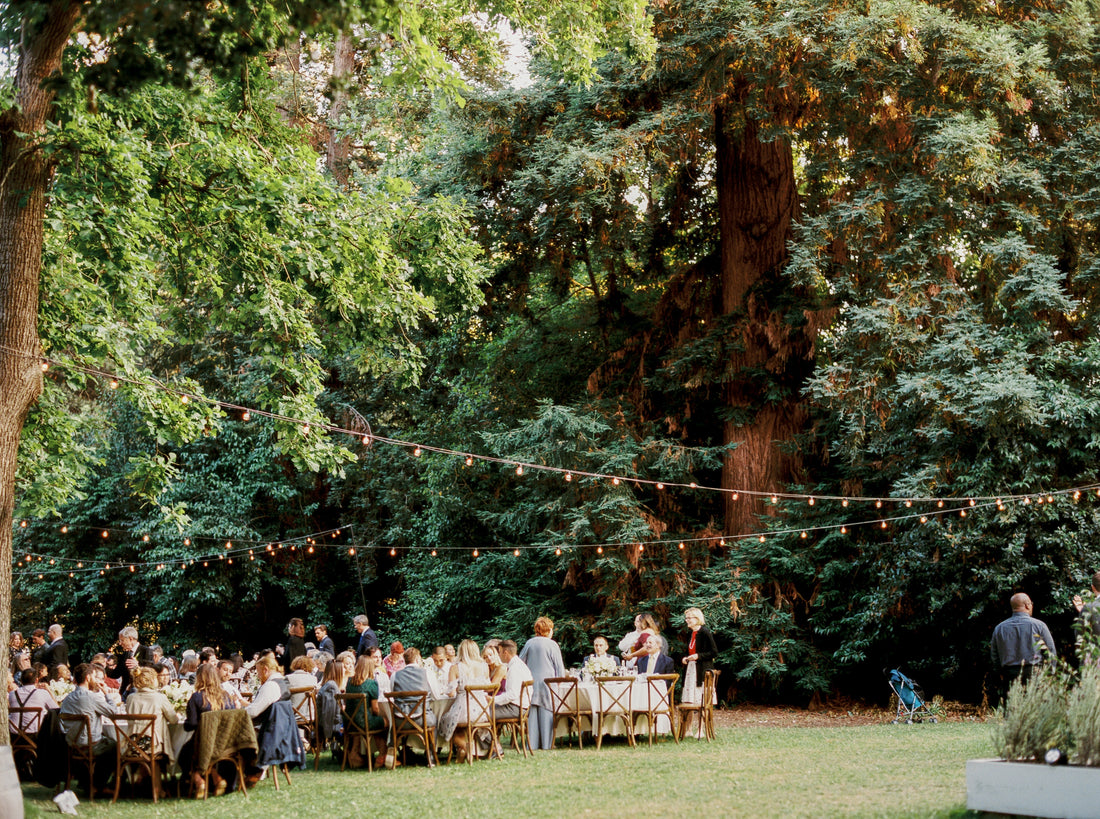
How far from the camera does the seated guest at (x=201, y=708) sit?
28.4 feet

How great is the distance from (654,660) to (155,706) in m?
5.10

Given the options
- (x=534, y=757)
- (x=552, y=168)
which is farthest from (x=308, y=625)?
(x=534, y=757)

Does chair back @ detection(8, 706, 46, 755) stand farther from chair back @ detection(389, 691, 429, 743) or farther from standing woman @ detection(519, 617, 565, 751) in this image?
standing woman @ detection(519, 617, 565, 751)

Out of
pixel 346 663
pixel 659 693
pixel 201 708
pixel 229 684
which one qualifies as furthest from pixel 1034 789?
pixel 346 663

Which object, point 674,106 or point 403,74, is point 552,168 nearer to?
point 674,106

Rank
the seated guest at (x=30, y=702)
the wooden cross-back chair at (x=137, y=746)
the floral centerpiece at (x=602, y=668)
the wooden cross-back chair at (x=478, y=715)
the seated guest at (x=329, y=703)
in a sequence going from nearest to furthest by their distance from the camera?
the wooden cross-back chair at (x=137, y=746)
the seated guest at (x=30, y=702)
the wooden cross-back chair at (x=478, y=715)
the seated guest at (x=329, y=703)
the floral centerpiece at (x=602, y=668)

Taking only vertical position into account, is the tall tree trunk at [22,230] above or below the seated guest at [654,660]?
above

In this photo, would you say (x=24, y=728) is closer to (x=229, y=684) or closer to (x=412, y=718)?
(x=229, y=684)

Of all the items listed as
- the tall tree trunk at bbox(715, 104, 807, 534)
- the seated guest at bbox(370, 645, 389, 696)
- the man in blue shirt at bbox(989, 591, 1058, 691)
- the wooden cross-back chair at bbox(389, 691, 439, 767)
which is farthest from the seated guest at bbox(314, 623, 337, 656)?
the man in blue shirt at bbox(989, 591, 1058, 691)

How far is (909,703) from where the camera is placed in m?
14.2

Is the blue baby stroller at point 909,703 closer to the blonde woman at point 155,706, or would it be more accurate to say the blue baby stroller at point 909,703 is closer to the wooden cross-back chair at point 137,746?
the blonde woman at point 155,706

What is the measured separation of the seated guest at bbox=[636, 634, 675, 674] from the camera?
11500 millimetres

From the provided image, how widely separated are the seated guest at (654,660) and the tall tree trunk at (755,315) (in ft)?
17.8

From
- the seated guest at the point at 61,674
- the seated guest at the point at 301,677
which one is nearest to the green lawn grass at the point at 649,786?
the seated guest at the point at 301,677
